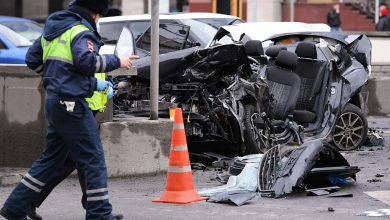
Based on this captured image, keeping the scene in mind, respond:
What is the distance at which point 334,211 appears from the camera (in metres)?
7.80

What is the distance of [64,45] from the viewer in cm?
675

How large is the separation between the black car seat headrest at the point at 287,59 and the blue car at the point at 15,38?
829 cm

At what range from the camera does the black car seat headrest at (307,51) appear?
11820 mm

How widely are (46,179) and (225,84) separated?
4.21 m

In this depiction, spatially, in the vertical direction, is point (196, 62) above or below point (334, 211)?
above

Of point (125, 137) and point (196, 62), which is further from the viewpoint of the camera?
point (196, 62)

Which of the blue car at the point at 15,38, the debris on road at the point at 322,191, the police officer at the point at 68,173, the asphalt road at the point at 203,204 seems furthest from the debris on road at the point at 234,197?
the blue car at the point at 15,38

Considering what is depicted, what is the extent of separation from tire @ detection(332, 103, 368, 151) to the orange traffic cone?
4.30 metres

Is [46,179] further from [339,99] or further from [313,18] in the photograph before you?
[313,18]

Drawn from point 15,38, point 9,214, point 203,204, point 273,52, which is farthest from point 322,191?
point 15,38

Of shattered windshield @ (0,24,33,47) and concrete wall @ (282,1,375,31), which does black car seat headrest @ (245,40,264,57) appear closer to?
shattered windshield @ (0,24,33,47)

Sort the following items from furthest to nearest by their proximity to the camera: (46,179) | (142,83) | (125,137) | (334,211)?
(142,83) → (125,137) → (334,211) → (46,179)

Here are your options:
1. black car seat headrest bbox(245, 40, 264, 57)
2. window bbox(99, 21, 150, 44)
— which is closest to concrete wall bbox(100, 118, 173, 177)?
black car seat headrest bbox(245, 40, 264, 57)

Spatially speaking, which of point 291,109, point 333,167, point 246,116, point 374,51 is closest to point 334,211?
point 333,167
